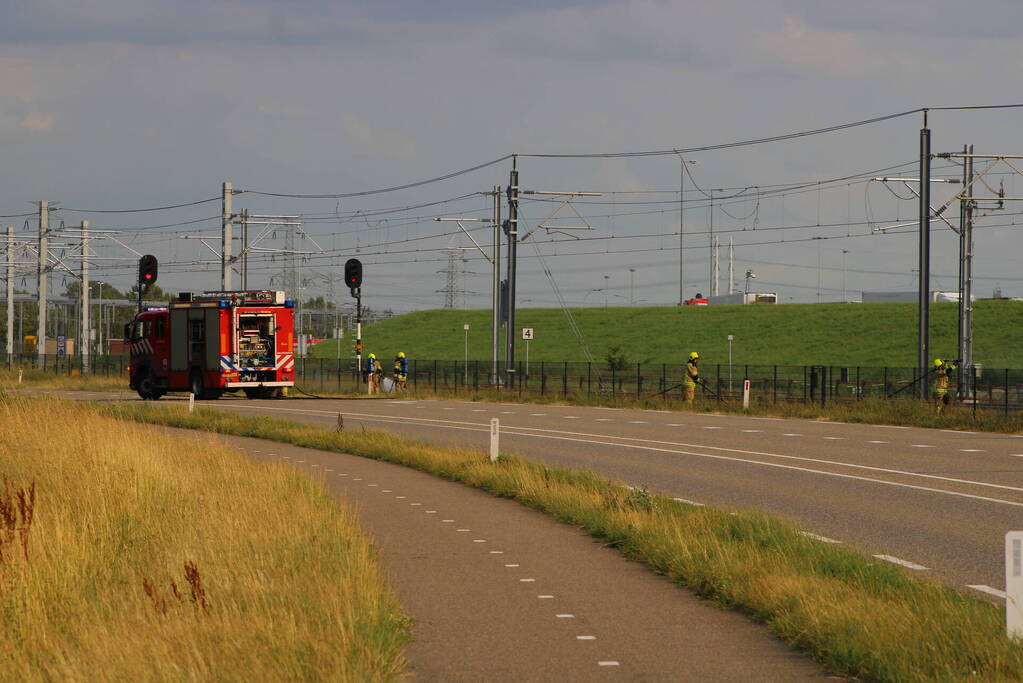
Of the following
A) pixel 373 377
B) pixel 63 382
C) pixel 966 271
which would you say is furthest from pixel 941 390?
pixel 63 382

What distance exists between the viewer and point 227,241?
51.7 meters

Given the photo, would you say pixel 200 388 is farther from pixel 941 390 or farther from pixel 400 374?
pixel 941 390

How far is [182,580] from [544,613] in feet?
8.08

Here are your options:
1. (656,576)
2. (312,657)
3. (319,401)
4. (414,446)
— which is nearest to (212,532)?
(656,576)

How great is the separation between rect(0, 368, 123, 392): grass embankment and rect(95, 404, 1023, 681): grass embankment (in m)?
42.1

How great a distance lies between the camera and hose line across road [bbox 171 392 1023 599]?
12992 millimetres

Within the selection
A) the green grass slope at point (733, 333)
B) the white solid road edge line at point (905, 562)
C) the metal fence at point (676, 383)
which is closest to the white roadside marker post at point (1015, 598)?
the white solid road edge line at point (905, 562)

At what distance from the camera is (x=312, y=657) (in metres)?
6.63

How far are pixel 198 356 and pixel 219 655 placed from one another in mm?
36756

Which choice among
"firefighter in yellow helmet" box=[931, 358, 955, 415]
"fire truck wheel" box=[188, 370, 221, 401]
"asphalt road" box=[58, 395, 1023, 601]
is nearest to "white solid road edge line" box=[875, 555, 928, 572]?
"asphalt road" box=[58, 395, 1023, 601]

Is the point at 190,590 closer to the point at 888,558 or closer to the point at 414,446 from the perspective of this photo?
the point at 888,558

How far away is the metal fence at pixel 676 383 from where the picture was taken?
44094mm

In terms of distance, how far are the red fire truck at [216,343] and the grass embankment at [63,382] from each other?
1011 cm

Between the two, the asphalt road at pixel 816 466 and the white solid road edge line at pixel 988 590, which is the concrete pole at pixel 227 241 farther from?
the white solid road edge line at pixel 988 590
